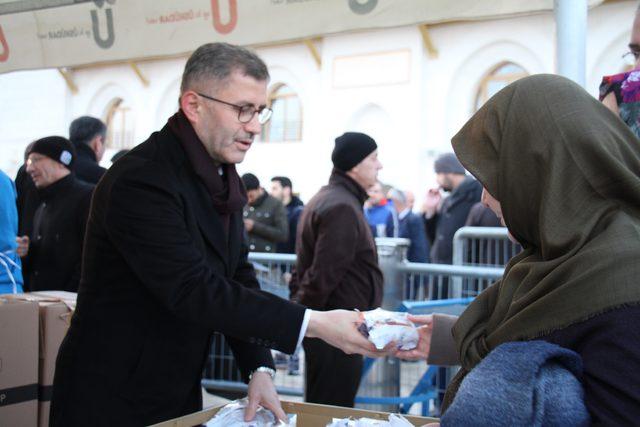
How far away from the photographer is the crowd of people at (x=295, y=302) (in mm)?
1411

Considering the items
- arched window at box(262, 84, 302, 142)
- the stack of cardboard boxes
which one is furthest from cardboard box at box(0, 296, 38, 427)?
arched window at box(262, 84, 302, 142)

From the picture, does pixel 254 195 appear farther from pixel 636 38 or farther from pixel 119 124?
pixel 119 124

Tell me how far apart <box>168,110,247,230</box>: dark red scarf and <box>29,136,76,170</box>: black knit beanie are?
2484 mm

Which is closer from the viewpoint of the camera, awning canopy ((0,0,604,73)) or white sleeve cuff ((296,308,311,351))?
white sleeve cuff ((296,308,311,351))

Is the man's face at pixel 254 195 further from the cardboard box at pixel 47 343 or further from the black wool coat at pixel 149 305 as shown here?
the black wool coat at pixel 149 305

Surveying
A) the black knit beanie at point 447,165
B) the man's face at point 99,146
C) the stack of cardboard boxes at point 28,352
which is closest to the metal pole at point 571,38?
the stack of cardboard boxes at point 28,352

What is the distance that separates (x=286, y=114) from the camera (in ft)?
65.0

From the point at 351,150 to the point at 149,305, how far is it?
2.66 metres

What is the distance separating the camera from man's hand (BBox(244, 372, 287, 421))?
221 centimetres

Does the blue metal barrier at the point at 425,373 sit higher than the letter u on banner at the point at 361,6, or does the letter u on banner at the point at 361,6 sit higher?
the letter u on banner at the point at 361,6

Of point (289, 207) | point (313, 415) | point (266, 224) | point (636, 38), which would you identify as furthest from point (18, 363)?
point (289, 207)

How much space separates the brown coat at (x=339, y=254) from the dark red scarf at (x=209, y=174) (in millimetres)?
1938

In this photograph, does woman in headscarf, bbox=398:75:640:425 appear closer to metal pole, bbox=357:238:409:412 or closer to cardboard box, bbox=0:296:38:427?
cardboard box, bbox=0:296:38:427

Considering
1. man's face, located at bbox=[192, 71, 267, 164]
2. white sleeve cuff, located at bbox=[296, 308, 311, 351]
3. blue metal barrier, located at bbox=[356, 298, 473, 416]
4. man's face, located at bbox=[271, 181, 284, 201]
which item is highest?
man's face, located at bbox=[192, 71, 267, 164]
